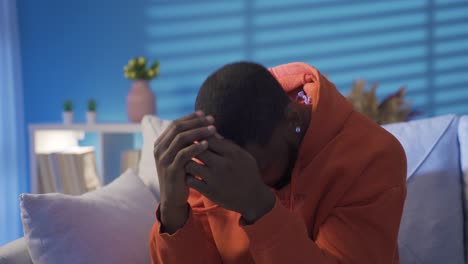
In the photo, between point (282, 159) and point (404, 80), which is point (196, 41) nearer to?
point (404, 80)

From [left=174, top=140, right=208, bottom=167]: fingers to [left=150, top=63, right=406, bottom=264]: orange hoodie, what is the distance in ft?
0.50

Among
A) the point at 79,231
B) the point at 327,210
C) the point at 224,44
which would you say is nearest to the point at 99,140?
the point at 224,44

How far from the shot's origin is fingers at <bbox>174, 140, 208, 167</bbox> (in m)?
0.78

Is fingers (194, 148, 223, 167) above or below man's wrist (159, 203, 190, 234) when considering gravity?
above

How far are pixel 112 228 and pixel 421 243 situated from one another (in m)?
0.85

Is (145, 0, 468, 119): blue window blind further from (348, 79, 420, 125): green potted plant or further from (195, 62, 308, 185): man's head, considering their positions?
(195, 62, 308, 185): man's head

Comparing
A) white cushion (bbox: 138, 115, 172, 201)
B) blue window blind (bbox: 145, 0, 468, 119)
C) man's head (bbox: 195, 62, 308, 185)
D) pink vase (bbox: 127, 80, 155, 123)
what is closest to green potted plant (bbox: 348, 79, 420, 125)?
blue window blind (bbox: 145, 0, 468, 119)

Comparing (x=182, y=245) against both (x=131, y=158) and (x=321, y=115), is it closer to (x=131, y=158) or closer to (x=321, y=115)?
(x=321, y=115)

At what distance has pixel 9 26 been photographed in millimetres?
2863

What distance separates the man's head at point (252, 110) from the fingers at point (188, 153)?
0.05m

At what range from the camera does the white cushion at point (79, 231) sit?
3.67ft

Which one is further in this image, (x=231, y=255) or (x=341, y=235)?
(x=231, y=255)

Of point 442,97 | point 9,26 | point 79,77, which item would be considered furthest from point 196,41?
point 442,97

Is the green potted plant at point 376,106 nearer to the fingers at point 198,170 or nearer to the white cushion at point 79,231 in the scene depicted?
the white cushion at point 79,231
